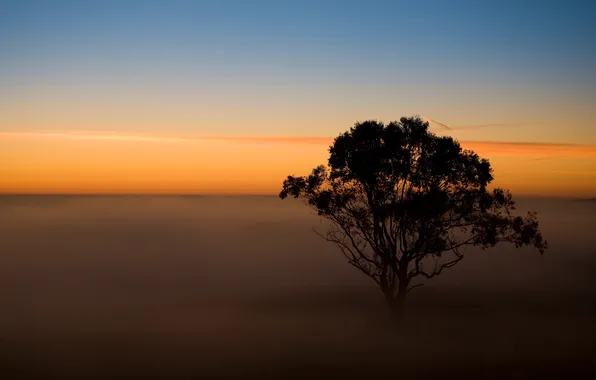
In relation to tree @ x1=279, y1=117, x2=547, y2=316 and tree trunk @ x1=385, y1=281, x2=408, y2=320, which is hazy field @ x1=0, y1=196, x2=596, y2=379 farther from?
tree @ x1=279, y1=117, x2=547, y2=316

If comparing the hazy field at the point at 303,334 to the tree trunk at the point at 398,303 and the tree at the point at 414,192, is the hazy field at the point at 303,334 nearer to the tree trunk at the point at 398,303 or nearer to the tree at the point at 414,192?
the tree trunk at the point at 398,303

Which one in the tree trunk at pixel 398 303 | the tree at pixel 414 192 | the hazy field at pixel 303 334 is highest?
the tree at pixel 414 192

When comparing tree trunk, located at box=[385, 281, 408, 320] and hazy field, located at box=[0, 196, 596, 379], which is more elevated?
tree trunk, located at box=[385, 281, 408, 320]

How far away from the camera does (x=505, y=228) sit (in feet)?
130

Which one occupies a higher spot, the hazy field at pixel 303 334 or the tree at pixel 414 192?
the tree at pixel 414 192

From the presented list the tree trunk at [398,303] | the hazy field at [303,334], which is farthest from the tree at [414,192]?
the hazy field at [303,334]

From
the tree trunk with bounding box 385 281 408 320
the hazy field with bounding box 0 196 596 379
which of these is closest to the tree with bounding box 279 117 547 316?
the tree trunk with bounding box 385 281 408 320

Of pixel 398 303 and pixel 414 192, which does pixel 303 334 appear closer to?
pixel 398 303

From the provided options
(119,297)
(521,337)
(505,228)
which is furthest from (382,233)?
(119,297)

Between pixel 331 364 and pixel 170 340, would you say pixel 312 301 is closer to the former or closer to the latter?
pixel 170 340

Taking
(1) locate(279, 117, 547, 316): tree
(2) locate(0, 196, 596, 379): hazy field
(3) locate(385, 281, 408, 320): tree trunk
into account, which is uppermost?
(1) locate(279, 117, 547, 316): tree

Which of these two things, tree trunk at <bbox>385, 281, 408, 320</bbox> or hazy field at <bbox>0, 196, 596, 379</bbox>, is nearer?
hazy field at <bbox>0, 196, 596, 379</bbox>

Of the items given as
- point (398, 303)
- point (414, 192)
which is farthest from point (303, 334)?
point (414, 192)

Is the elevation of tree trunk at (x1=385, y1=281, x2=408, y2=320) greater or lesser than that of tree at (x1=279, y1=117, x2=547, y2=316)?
lesser
